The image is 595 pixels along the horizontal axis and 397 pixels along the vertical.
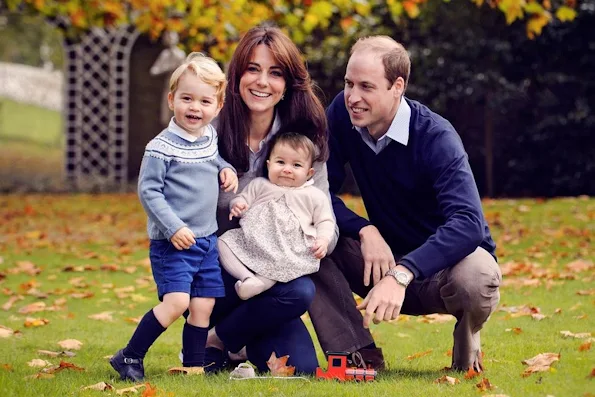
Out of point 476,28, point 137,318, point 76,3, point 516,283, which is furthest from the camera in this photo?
point 476,28

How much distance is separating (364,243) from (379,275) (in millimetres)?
173

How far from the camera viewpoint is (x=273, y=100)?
4.56 m

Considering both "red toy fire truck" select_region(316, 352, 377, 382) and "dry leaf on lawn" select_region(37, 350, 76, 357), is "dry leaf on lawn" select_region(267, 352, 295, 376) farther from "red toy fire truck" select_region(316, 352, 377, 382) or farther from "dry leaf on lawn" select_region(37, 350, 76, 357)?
"dry leaf on lawn" select_region(37, 350, 76, 357)

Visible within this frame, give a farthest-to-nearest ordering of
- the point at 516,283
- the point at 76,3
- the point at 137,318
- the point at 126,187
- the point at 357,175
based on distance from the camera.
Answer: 1. the point at 126,187
2. the point at 76,3
3. the point at 516,283
4. the point at 137,318
5. the point at 357,175

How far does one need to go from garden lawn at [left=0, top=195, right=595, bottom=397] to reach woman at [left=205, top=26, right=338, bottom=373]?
0.29 metres

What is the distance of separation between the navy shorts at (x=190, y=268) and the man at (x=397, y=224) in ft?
1.79

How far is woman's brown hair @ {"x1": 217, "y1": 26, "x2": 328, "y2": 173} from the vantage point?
14.9 ft

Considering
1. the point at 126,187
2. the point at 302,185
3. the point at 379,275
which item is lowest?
the point at 126,187

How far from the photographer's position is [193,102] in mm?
4262

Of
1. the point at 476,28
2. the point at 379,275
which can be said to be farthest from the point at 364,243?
the point at 476,28

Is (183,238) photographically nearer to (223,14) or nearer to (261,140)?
(261,140)

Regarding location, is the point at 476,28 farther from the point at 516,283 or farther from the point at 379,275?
the point at 379,275

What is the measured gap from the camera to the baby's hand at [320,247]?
4.36m

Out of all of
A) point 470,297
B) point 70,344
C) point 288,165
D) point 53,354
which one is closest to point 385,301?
point 470,297
